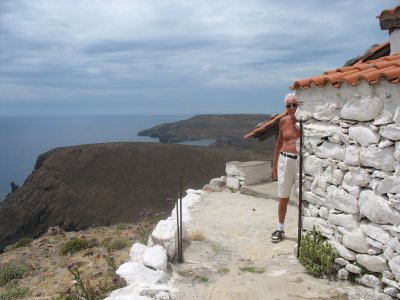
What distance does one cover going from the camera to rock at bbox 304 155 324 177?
539cm

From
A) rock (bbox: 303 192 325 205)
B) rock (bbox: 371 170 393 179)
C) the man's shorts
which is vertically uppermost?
rock (bbox: 371 170 393 179)

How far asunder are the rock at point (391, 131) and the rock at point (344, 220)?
1.12 meters

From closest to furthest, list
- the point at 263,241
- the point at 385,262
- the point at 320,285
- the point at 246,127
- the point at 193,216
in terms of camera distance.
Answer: the point at 385,262 < the point at 320,285 < the point at 263,241 < the point at 193,216 < the point at 246,127

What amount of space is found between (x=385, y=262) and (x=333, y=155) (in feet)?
4.55

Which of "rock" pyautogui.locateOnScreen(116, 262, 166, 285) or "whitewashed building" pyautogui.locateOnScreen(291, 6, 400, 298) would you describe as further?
"rock" pyautogui.locateOnScreen(116, 262, 166, 285)

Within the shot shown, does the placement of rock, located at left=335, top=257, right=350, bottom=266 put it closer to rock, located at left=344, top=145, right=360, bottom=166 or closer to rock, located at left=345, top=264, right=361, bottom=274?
rock, located at left=345, top=264, right=361, bottom=274

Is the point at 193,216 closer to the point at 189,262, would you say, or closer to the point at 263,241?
the point at 263,241

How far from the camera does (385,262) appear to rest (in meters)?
4.46

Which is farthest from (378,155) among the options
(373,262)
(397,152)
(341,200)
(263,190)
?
(263,190)

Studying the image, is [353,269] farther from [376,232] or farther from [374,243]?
[376,232]

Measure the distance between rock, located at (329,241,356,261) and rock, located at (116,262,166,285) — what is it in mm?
2235

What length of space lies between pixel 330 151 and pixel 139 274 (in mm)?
2892

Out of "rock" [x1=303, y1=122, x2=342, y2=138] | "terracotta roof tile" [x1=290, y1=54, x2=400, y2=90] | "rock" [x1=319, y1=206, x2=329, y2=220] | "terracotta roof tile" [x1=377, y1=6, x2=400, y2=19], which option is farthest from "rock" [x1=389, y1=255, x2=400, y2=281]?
"terracotta roof tile" [x1=377, y1=6, x2=400, y2=19]

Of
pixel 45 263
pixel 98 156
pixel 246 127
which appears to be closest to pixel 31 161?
pixel 246 127
